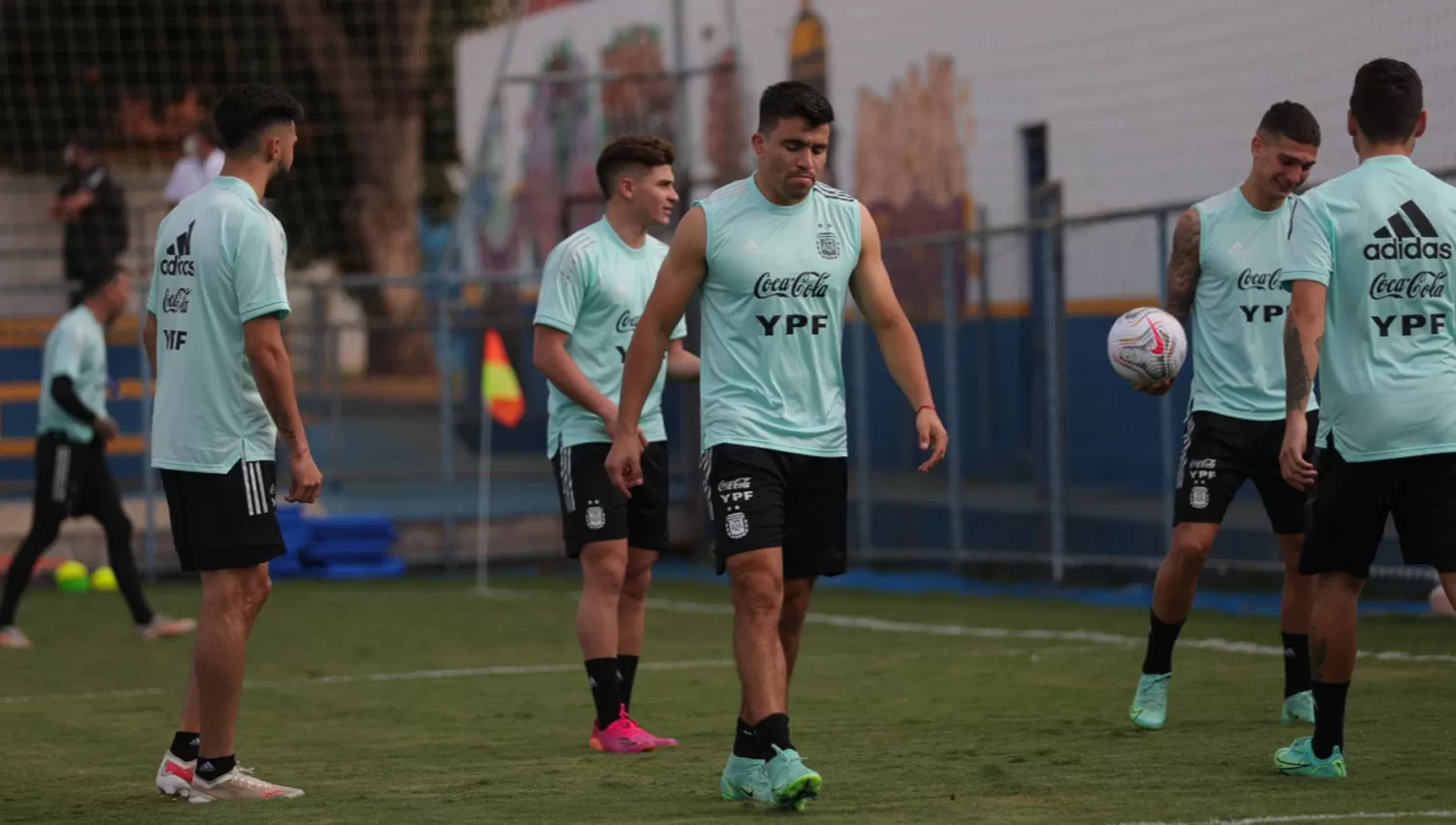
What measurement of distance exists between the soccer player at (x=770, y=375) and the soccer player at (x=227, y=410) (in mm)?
1203

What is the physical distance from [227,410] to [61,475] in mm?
7217

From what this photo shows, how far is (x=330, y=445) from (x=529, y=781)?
41.9 ft

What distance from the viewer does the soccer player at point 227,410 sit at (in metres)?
7.21

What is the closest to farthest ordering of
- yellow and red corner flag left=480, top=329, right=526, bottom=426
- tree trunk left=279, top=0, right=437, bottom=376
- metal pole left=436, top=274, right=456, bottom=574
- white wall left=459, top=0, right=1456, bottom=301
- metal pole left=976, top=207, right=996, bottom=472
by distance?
white wall left=459, top=0, right=1456, bottom=301
yellow and red corner flag left=480, top=329, right=526, bottom=426
metal pole left=976, top=207, right=996, bottom=472
metal pole left=436, top=274, right=456, bottom=574
tree trunk left=279, top=0, right=437, bottom=376

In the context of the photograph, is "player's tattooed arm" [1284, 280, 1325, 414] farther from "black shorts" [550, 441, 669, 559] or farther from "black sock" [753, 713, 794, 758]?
"black shorts" [550, 441, 669, 559]

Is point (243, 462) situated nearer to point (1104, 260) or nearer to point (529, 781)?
point (529, 781)

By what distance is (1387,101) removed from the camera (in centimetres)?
682

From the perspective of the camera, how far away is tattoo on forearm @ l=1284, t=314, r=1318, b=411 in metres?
6.89

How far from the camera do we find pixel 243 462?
23.9 ft

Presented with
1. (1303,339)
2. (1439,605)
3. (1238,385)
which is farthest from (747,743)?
(1439,605)

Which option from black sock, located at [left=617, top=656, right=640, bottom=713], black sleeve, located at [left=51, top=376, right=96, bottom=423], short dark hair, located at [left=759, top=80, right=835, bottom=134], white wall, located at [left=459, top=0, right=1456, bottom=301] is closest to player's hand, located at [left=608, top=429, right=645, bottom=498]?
short dark hair, located at [left=759, top=80, right=835, bottom=134]

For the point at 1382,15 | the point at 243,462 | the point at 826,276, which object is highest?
the point at 1382,15

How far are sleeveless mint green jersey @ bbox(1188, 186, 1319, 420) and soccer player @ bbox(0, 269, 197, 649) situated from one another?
7618 mm

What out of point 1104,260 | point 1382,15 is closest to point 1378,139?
point 1382,15
